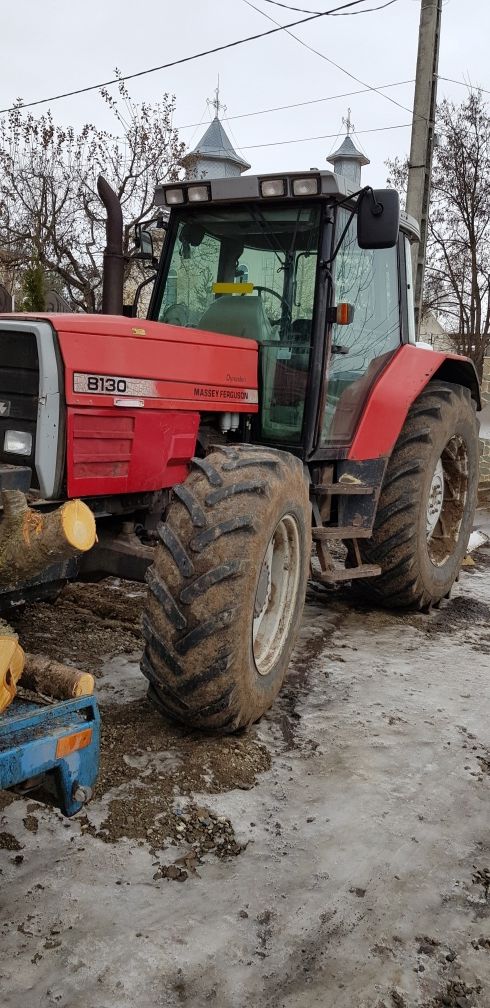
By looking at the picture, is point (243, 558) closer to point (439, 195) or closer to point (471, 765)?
point (471, 765)

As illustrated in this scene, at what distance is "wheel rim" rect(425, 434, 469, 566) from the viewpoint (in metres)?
6.02

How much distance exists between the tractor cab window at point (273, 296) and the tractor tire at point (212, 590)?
97 cm

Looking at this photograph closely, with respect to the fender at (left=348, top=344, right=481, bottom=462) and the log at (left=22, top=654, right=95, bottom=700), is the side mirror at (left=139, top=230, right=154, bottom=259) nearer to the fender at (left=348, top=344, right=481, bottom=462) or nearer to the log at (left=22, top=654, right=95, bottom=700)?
the fender at (left=348, top=344, right=481, bottom=462)

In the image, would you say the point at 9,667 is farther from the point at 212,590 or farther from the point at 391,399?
the point at 391,399

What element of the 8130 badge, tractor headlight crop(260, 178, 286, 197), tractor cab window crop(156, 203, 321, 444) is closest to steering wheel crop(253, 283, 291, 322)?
tractor cab window crop(156, 203, 321, 444)

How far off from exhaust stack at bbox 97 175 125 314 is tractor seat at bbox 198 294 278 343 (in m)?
1.51

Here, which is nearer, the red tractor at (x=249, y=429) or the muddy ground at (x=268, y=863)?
the muddy ground at (x=268, y=863)

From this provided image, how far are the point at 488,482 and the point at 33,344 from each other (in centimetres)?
983

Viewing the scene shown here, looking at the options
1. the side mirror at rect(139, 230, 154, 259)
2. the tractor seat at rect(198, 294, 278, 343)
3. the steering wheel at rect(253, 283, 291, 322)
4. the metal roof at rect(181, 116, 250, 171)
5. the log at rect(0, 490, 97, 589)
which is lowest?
the log at rect(0, 490, 97, 589)

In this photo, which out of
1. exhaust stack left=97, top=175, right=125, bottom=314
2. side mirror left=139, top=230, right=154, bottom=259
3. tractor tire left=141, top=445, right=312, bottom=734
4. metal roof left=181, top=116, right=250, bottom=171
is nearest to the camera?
tractor tire left=141, top=445, right=312, bottom=734

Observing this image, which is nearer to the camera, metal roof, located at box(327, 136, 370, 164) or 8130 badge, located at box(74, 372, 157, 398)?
8130 badge, located at box(74, 372, 157, 398)

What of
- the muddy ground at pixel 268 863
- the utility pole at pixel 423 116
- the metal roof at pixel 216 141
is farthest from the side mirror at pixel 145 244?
the metal roof at pixel 216 141

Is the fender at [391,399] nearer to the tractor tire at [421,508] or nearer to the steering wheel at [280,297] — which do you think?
the tractor tire at [421,508]

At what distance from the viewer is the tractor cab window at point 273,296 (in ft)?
14.7
